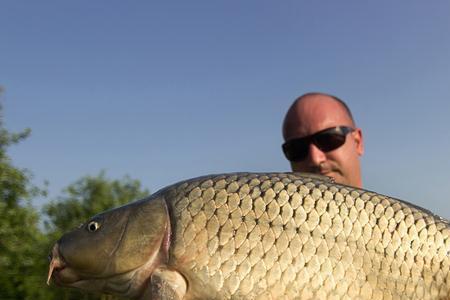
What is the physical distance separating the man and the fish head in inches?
69.2

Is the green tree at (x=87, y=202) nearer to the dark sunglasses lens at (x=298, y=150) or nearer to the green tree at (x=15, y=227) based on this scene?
the green tree at (x=15, y=227)

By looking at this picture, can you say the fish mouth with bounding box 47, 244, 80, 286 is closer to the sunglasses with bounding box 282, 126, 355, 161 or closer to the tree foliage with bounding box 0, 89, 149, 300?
the sunglasses with bounding box 282, 126, 355, 161

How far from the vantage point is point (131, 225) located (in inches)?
99.0

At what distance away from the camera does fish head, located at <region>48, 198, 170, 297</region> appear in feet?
7.81

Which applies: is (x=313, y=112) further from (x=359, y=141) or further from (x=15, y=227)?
(x=15, y=227)

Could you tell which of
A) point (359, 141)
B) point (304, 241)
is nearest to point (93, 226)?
point (304, 241)

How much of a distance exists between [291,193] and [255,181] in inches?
6.8

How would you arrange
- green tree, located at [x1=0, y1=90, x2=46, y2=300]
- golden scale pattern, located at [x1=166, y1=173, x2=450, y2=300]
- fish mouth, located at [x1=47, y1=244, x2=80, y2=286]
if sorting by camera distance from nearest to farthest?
golden scale pattern, located at [x1=166, y1=173, x2=450, y2=300] → fish mouth, located at [x1=47, y1=244, x2=80, y2=286] → green tree, located at [x1=0, y1=90, x2=46, y2=300]

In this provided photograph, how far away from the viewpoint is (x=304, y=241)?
2285 millimetres

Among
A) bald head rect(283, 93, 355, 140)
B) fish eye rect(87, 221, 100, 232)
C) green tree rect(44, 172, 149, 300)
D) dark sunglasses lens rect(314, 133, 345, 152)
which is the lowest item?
green tree rect(44, 172, 149, 300)

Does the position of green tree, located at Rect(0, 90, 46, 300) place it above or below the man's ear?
below

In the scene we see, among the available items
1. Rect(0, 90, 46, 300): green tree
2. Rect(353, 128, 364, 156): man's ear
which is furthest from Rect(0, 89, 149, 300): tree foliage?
Rect(353, 128, 364, 156): man's ear

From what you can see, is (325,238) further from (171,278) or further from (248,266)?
→ (171,278)

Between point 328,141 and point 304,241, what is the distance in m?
1.85
